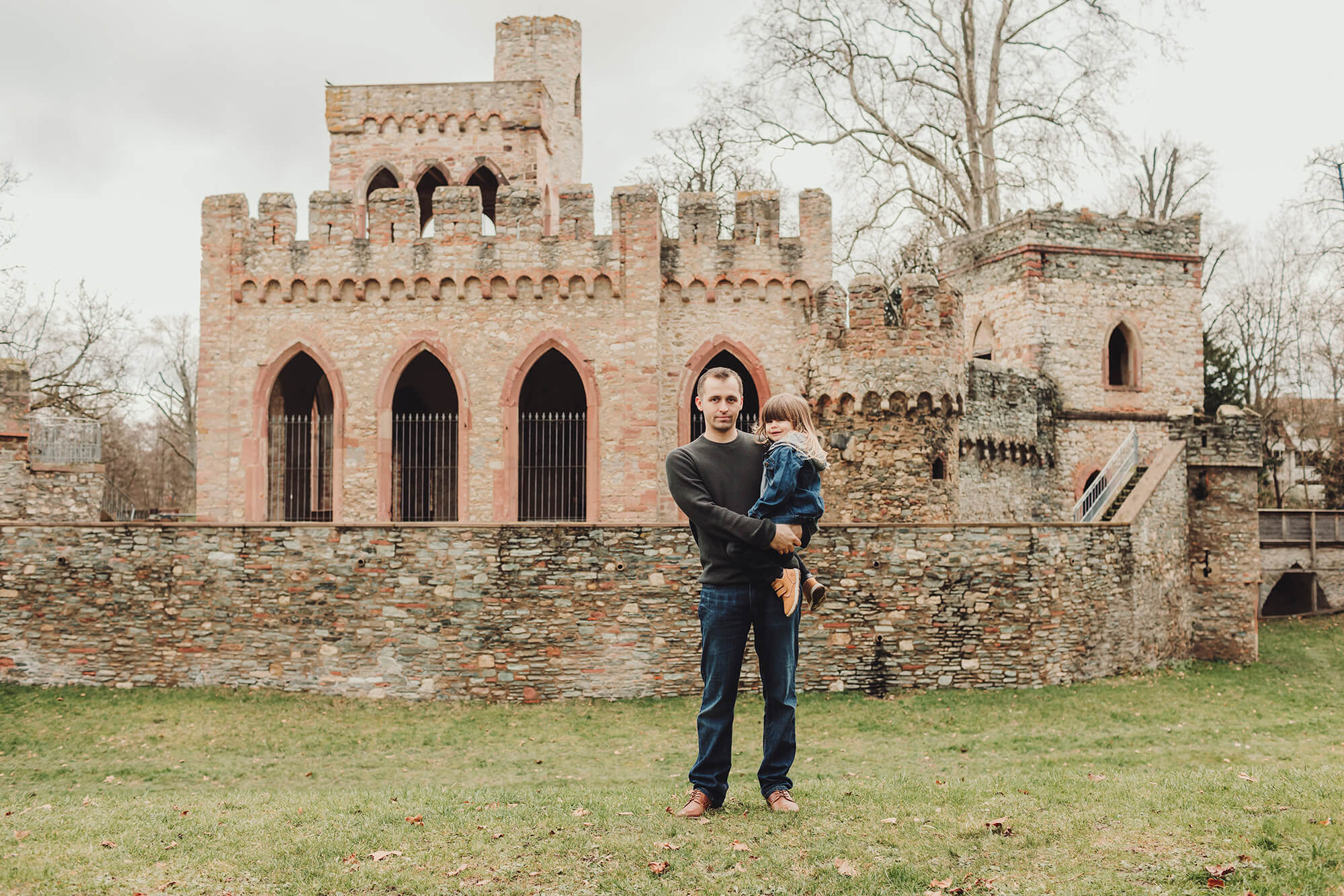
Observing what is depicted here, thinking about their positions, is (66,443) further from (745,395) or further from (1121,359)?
(1121,359)

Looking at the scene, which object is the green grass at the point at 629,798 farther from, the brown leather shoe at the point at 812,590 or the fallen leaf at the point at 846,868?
the brown leather shoe at the point at 812,590

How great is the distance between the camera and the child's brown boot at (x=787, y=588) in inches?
197

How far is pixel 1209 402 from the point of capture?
27.3 meters

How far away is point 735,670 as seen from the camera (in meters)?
5.12

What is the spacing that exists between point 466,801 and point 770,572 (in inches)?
95.5

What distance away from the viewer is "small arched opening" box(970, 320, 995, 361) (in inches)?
884

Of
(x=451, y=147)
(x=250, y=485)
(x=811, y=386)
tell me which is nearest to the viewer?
(x=811, y=386)

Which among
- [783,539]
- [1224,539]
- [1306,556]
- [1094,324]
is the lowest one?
[1306,556]

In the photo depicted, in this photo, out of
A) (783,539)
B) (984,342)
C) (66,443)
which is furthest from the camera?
(984,342)

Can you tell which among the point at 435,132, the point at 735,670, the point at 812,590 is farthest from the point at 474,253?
the point at 735,670

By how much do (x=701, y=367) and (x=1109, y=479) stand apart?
8.75 m

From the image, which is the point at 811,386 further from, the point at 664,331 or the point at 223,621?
the point at 223,621

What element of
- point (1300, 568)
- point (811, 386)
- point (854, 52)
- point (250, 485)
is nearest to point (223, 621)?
point (250, 485)

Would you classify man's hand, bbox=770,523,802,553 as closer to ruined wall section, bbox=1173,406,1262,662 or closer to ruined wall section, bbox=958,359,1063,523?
ruined wall section, bbox=1173,406,1262,662
